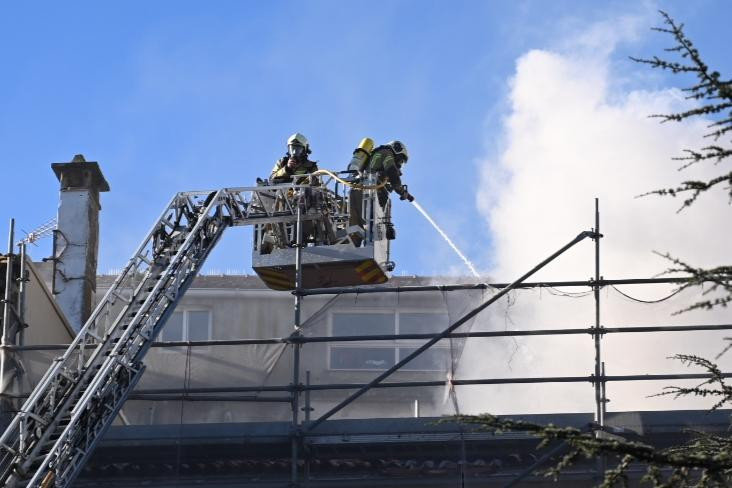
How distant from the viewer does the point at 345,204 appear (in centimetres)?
1941

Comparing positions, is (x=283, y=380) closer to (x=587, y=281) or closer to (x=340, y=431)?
(x=340, y=431)

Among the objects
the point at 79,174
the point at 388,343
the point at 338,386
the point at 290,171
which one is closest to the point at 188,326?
the point at 79,174

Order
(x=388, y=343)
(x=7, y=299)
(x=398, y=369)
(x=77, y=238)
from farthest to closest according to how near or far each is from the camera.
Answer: (x=77, y=238) < (x=388, y=343) < (x=7, y=299) < (x=398, y=369)

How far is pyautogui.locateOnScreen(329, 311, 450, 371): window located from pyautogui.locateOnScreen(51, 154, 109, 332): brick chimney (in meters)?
3.67

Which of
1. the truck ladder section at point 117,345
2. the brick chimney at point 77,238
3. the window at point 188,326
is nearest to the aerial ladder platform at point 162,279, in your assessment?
the truck ladder section at point 117,345

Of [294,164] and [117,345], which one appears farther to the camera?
[294,164]

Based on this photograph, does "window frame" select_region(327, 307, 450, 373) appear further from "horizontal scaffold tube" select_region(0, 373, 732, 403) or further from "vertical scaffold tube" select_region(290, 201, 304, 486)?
"vertical scaffold tube" select_region(290, 201, 304, 486)

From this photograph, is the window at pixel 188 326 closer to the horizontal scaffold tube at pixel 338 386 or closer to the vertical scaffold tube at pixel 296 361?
the horizontal scaffold tube at pixel 338 386

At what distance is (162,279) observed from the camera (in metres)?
17.3

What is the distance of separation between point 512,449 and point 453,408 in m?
0.99

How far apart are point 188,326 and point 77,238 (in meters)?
Answer: 6.26

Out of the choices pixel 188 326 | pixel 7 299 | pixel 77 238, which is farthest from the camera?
pixel 188 326

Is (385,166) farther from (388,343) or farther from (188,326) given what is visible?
(188,326)

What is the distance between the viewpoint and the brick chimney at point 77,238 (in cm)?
2231
